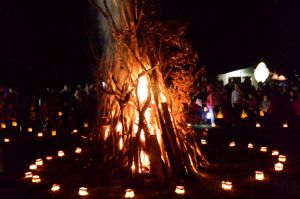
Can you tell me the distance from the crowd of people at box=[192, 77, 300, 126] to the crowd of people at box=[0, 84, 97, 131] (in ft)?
14.1

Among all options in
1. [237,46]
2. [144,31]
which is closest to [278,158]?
[144,31]

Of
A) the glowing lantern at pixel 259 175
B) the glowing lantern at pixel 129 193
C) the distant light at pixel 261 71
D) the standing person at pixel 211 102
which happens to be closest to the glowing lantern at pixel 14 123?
the standing person at pixel 211 102

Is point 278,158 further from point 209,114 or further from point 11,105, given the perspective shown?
point 11,105

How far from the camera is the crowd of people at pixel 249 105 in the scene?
15781 millimetres

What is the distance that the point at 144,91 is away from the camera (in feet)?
30.3

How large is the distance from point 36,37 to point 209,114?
14.3m

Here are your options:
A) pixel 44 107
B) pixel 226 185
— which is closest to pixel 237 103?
pixel 44 107

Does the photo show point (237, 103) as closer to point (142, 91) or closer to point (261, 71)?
point (142, 91)

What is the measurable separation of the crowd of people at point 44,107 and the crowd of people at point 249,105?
4.29 m

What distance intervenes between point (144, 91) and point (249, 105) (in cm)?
864

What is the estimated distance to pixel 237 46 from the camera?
3266cm

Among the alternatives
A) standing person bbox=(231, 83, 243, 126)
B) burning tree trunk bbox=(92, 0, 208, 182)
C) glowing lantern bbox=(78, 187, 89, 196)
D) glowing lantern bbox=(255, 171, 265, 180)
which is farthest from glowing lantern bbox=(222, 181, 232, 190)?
Answer: standing person bbox=(231, 83, 243, 126)

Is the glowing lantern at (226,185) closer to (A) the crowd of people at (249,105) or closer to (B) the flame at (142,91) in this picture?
(B) the flame at (142,91)

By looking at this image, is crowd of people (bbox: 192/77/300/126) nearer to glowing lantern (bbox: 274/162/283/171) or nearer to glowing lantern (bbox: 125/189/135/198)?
glowing lantern (bbox: 274/162/283/171)
